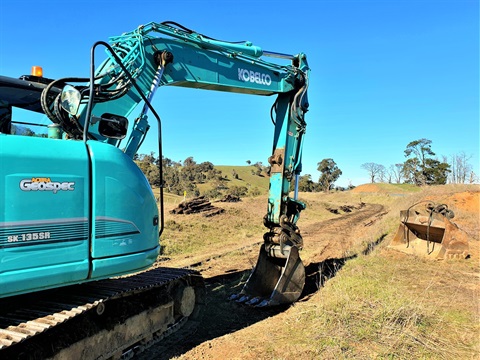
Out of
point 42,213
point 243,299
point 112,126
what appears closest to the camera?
point 42,213

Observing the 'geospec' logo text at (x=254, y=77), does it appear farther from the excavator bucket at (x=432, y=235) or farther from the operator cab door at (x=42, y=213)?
the excavator bucket at (x=432, y=235)

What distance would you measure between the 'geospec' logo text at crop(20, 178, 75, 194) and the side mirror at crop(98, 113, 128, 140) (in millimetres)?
795

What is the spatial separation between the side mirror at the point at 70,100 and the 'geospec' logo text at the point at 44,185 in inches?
30.2

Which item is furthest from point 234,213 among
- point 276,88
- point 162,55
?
point 162,55

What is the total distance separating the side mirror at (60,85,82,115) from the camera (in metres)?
3.81

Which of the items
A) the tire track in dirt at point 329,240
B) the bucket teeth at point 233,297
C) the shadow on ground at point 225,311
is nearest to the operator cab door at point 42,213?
the shadow on ground at point 225,311

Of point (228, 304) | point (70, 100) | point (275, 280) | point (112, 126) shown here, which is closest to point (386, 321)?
point (275, 280)

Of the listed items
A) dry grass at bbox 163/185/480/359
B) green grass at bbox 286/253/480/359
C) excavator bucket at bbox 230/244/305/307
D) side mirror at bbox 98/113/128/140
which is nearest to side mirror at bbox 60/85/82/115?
side mirror at bbox 98/113/128/140

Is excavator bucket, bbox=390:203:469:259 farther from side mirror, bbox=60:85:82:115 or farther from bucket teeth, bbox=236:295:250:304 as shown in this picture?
side mirror, bbox=60:85:82:115

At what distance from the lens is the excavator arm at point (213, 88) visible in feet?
14.2

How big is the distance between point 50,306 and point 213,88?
4222 mm

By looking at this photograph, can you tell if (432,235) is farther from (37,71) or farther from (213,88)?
(37,71)

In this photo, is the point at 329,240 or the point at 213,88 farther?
the point at 329,240

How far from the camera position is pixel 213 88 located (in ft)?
22.1
